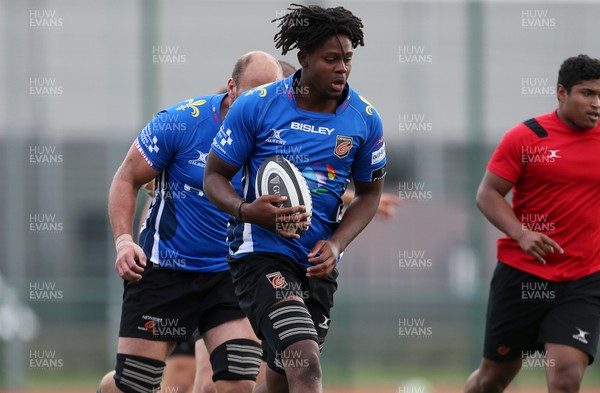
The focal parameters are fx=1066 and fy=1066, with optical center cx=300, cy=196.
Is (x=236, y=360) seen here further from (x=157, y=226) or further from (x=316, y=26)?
(x=316, y=26)

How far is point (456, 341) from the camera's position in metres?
12.5

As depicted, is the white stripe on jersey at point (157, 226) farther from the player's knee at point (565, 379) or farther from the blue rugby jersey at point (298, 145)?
the player's knee at point (565, 379)

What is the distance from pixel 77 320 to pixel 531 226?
23.5ft

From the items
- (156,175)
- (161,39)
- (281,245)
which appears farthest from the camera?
(161,39)

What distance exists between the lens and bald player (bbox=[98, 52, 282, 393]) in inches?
246

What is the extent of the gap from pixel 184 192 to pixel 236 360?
105 centimetres

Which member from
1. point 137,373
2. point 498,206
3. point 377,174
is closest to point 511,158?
point 498,206

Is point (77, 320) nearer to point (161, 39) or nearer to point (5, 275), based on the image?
point (5, 275)

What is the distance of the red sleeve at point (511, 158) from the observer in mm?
7094

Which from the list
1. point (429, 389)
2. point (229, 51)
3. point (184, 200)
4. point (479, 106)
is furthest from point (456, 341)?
point (184, 200)

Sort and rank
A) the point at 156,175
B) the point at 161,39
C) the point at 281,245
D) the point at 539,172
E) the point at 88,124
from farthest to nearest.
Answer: the point at 88,124, the point at 161,39, the point at 539,172, the point at 156,175, the point at 281,245

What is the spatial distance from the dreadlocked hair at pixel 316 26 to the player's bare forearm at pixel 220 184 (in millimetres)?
731

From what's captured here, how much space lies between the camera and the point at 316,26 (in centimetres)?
552

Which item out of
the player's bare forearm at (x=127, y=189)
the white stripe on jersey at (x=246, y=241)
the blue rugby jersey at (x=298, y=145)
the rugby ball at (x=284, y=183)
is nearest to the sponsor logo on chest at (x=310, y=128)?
the blue rugby jersey at (x=298, y=145)
